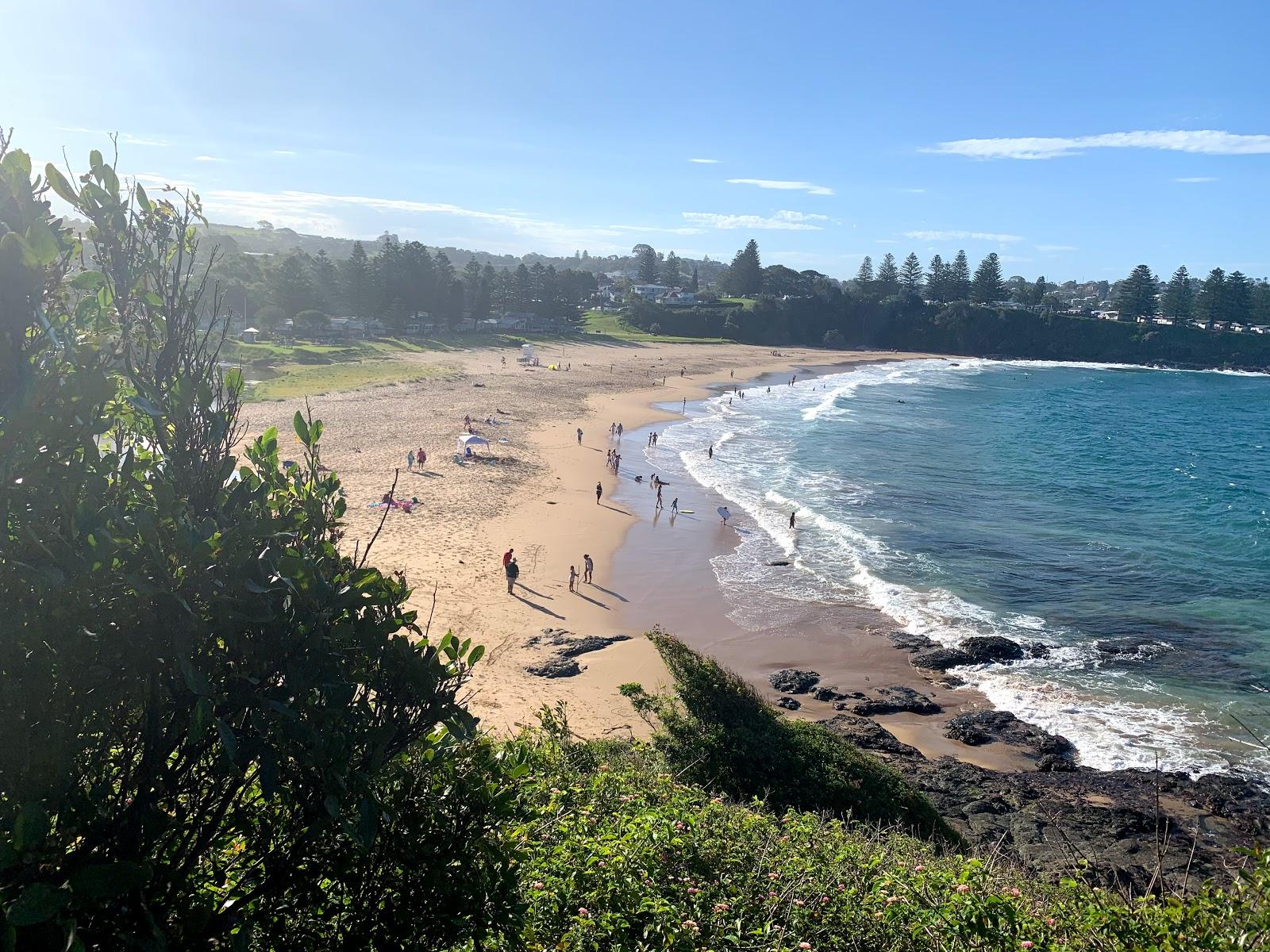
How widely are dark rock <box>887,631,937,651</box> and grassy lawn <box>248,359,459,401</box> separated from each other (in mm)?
30715

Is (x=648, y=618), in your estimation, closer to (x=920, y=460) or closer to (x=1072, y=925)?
(x=1072, y=925)

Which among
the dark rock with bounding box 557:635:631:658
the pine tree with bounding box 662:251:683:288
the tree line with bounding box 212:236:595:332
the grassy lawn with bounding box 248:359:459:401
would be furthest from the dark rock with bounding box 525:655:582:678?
the pine tree with bounding box 662:251:683:288

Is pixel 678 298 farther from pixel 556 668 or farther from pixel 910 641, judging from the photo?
pixel 556 668

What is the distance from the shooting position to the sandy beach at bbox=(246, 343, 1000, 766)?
14.6 meters

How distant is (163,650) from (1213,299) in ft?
406

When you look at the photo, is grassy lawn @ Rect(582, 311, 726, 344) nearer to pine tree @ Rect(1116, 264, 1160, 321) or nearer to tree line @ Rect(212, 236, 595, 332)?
tree line @ Rect(212, 236, 595, 332)

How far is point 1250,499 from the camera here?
33.2 metres

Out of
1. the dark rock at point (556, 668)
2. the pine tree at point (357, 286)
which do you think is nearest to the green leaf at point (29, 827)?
the dark rock at point (556, 668)

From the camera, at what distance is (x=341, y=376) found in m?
46.7

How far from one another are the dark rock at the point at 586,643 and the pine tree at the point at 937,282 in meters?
114

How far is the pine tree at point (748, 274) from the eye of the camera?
390 ft

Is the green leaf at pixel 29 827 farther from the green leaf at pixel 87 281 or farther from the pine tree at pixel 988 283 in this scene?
the pine tree at pixel 988 283

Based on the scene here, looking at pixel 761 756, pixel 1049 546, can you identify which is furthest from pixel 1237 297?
pixel 761 756

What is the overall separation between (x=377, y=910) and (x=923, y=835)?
7648 millimetres
